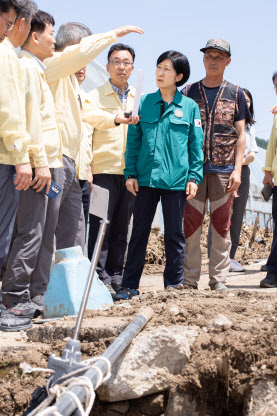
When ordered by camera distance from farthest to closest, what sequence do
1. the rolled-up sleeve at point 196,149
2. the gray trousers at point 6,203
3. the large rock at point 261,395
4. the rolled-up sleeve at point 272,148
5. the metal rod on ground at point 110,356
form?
1. the rolled-up sleeve at point 272,148
2. the rolled-up sleeve at point 196,149
3. the gray trousers at point 6,203
4. the large rock at point 261,395
5. the metal rod on ground at point 110,356

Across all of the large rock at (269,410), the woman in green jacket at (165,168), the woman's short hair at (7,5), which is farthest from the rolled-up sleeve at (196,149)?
the large rock at (269,410)

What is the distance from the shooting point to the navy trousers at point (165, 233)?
433 centimetres

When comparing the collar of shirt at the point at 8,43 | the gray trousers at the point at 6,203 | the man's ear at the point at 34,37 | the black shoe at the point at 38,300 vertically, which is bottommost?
the black shoe at the point at 38,300

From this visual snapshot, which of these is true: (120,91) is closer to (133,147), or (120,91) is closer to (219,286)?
(133,147)

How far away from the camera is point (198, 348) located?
2.88 meters

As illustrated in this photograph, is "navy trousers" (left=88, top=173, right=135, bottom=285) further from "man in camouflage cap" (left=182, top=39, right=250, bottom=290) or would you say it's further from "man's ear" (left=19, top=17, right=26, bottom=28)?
"man's ear" (left=19, top=17, right=26, bottom=28)

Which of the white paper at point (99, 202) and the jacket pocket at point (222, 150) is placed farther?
the jacket pocket at point (222, 150)

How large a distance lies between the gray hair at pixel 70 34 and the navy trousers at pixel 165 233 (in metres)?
1.27

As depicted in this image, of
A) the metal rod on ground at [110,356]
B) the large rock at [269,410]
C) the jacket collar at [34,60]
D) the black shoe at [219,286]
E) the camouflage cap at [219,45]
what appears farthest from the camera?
the camouflage cap at [219,45]

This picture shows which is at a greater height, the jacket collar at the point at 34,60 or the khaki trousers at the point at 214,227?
the jacket collar at the point at 34,60

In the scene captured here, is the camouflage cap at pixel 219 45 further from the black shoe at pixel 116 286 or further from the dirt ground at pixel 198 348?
the dirt ground at pixel 198 348

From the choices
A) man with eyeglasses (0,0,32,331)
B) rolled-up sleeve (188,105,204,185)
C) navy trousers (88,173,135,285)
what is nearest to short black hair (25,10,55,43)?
man with eyeglasses (0,0,32,331)

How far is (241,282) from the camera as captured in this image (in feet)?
18.0

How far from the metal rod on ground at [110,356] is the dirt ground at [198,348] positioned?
0.28 feet
